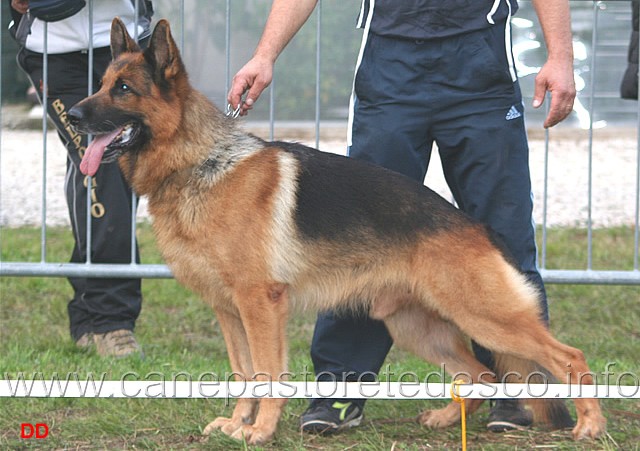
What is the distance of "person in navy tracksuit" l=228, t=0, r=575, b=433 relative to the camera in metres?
3.79

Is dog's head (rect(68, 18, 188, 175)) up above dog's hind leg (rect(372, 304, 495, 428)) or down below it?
above

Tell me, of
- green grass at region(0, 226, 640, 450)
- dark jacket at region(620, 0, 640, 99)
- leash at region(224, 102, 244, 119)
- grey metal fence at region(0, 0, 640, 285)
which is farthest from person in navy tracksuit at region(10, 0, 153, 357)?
grey metal fence at region(0, 0, 640, 285)

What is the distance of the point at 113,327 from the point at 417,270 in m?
2.20

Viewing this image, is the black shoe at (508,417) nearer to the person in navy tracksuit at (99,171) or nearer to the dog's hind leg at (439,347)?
the dog's hind leg at (439,347)

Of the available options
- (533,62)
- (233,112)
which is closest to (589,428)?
(233,112)

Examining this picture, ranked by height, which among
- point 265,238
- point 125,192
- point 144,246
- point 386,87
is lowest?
point 144,246

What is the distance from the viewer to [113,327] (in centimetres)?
527

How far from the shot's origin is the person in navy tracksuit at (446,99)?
3.79 meters

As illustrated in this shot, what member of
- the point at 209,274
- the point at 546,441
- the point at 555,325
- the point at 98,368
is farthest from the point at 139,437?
the point at 555,325

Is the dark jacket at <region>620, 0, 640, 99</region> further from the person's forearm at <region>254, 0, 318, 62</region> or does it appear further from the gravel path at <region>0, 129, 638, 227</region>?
the person's forearm at <region>254, 0, 318, 62</region>

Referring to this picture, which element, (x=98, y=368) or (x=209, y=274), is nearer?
(x=209, y=274)

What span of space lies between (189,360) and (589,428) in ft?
7.42

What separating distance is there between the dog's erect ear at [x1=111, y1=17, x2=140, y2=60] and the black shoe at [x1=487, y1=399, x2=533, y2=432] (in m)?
2.00

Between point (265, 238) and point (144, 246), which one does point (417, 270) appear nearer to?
point (265, 238)
